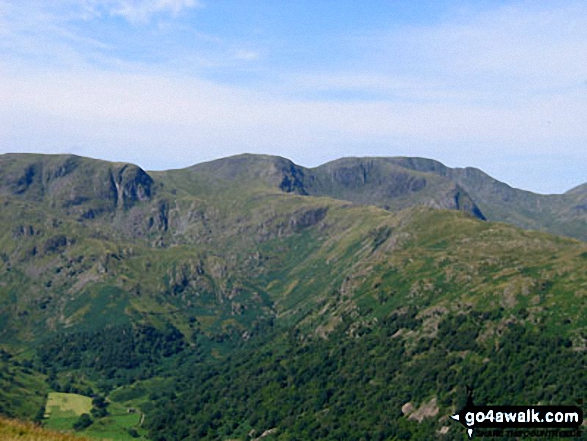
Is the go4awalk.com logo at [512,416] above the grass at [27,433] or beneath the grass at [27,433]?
beneath

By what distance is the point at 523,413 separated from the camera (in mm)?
67438

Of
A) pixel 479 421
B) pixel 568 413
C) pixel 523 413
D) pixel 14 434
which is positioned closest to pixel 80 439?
pixel 14 434

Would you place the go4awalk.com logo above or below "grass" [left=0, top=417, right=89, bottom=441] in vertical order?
below

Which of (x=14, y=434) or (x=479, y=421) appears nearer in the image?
(x=14, y=434)

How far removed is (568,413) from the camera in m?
69.8

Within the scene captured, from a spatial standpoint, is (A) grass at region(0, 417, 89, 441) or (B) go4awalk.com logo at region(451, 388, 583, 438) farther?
(B) go4awalk.com logo at region(451, 388, 583, 438)

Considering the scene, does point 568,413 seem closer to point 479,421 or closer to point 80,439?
point 479,421

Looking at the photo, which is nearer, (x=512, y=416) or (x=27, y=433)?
(x=27, y=433)

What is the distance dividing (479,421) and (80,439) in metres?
39.2

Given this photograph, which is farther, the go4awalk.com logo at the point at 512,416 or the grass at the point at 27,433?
the go4awalk.com logo at the point at 512,416

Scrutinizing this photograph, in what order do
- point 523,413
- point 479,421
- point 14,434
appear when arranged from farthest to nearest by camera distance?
point 523,413 < point 479,421 < point 14,434

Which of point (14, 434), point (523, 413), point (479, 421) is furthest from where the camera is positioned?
point (523, 413)

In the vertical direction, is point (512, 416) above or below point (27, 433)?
below

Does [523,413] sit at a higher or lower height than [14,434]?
lower
